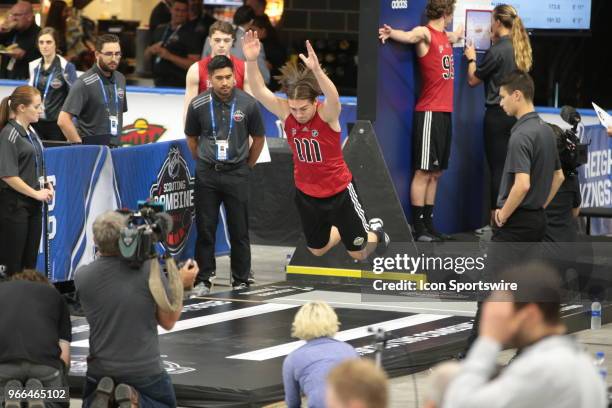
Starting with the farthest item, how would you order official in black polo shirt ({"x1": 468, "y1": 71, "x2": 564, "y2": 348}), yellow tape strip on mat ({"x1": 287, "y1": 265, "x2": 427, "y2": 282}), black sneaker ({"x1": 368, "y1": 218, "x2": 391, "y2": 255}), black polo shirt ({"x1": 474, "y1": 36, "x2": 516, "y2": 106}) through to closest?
1. black polo shirt ({"x1": 474, "y1": 36, "x2": 516, "y2": 106})
2. yellow tape strip on mat ({"x1": 287, "y1": 265, "x2": 427, "y2": 282})
3. black sneaker ({"x1": 368, "y1": 218, "x2": 391, "y2": 255})
4. official in black polo shirt ({"x1": 468, "y1": 71, "x2": 564, "y2": 348})

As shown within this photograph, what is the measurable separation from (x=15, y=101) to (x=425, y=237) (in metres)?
4.68

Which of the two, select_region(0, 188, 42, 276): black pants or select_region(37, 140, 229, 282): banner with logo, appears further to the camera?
select_region(37, 140, 229, 282): banner with logo

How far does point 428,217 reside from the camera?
14.1m

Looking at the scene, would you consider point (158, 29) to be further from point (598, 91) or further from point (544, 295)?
point (544, 295)

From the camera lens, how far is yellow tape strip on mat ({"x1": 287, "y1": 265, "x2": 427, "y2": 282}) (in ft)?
42.4

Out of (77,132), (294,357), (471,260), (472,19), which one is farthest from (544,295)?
(472,19)

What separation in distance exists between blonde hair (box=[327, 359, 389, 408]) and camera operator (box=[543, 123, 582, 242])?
21.0 ft

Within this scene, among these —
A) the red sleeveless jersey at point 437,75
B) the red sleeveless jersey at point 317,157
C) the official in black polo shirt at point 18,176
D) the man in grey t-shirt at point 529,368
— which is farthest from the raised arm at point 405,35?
the man in grey t-shirt at point 529,368

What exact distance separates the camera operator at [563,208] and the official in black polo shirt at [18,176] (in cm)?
408

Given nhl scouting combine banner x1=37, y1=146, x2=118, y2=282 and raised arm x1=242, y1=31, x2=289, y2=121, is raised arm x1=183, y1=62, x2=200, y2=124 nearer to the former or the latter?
nhl scouting combine banner x1=37, y1=146, x2=118, y2=282

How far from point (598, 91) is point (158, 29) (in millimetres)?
7271

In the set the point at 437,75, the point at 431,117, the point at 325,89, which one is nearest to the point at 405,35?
the point at 437,75

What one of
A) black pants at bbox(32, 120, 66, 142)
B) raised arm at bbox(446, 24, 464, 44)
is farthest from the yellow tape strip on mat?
black pants at bbox(32, 120, 66, 142)

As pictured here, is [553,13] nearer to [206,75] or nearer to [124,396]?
[206,75]
